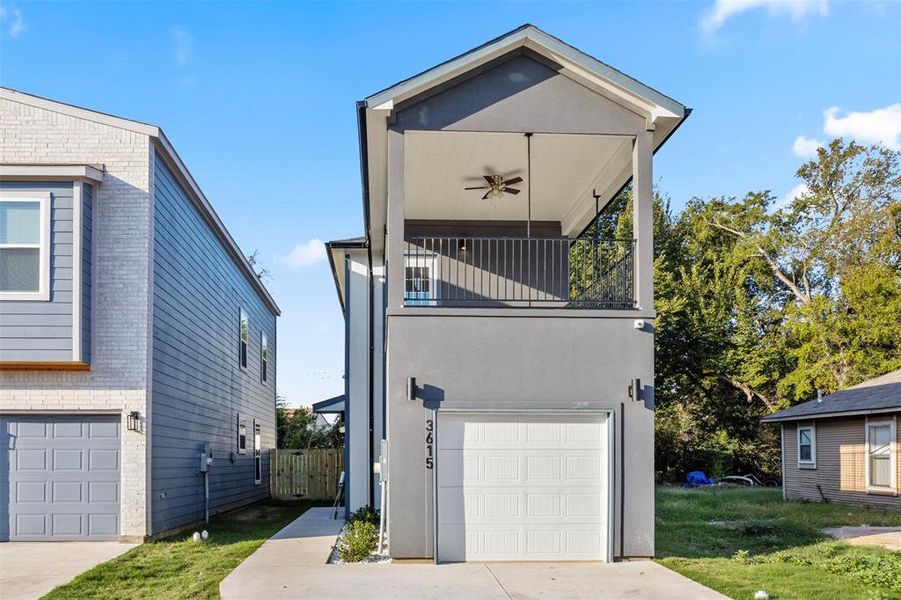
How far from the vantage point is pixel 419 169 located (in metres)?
12.2

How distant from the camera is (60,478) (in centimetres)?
1162

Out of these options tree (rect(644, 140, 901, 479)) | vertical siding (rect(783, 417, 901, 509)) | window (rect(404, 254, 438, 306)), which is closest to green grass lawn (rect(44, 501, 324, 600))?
window (rect(404, 254, 438, 306))

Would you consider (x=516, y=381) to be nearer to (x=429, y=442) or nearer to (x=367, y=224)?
(x=429, y=442)

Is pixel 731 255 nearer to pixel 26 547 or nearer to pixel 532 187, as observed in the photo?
pixel 532 187

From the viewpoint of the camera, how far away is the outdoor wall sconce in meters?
11.7

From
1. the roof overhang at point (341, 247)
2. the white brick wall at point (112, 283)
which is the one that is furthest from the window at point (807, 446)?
the white brick wall at point (112, 283)

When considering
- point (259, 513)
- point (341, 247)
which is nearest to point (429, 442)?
point (341, 247)

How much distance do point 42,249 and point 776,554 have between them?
34.2 feet

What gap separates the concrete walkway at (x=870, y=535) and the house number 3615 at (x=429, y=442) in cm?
617

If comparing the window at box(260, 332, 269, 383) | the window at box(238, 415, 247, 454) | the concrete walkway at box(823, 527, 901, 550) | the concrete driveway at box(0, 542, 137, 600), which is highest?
the window at box(260, 332, 269, 383)

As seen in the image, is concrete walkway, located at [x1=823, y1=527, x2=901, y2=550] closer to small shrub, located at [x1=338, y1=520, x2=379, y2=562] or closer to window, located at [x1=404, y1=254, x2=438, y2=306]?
small shrub, located at [x1=338, y1=520, x2=379, y2=562]

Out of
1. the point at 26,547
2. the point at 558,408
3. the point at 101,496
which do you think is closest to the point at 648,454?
the point at 558,408

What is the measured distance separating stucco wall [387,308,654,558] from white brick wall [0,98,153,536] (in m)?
4.27

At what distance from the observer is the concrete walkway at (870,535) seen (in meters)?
11.4
